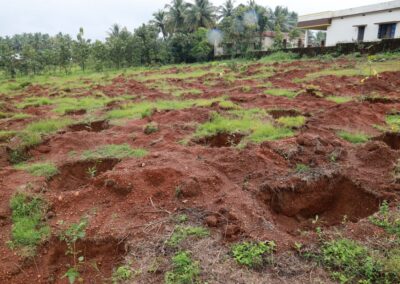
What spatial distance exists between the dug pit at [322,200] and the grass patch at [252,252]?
36.8 inches

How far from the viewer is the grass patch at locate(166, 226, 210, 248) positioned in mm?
2938

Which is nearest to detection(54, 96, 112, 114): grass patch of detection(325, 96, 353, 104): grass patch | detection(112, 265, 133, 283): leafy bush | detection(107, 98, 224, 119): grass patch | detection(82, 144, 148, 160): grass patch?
detection(107, 98, 224, 119): grass patch

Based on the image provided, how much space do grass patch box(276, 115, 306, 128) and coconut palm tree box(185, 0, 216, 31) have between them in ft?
108

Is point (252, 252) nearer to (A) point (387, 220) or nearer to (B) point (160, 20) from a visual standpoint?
(A) point (387, 220)

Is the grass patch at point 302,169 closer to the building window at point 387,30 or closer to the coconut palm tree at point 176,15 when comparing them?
the building window at point 387,30

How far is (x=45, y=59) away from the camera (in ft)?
90.7

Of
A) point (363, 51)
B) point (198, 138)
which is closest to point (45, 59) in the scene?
point (363, 51)

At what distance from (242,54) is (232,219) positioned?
25.5m

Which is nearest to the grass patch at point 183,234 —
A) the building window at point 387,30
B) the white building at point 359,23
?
the white building at point 359,23

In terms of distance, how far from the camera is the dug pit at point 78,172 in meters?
4.54

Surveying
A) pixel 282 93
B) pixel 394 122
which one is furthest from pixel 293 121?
pixel 282 93

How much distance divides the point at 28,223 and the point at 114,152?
6.43 ft

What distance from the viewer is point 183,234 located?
3031 mm

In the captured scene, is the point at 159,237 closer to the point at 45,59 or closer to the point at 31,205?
the point at 31,205
